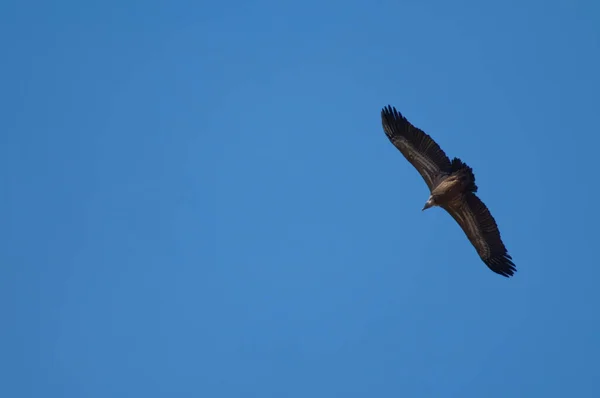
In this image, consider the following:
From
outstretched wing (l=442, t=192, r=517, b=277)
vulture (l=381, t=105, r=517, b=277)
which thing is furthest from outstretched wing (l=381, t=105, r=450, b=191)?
outstretched wing (l=442, t=192, r=517, b=277)

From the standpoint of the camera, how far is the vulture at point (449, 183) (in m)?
24.6

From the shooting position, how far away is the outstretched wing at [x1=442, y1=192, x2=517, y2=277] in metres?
25.6

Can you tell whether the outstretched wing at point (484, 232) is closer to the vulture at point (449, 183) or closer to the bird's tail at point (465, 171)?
the vulture at point (449, 183)

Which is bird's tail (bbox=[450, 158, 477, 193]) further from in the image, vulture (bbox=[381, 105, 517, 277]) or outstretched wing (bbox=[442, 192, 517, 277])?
outstretched wing (bbox=[442, 192, 517, 277])

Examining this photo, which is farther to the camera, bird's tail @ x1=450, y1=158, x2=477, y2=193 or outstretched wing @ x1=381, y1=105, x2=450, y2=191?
outstretched wing @ x1=381, y1=105, x2=450, y2=191

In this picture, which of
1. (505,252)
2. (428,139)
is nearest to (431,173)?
(428,139)

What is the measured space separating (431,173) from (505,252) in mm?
3497

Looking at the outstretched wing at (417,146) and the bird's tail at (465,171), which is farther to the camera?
the outstretched wing at (417,146)

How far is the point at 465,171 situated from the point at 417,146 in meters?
1.75

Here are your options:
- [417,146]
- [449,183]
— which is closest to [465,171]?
[449,183]

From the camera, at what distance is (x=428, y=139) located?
2512 cm

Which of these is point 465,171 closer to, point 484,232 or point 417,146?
point 417,146

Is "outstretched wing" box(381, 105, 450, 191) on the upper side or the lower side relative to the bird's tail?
upper

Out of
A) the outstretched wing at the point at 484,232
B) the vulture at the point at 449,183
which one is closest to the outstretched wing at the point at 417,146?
the vulture at the point at 449,183
